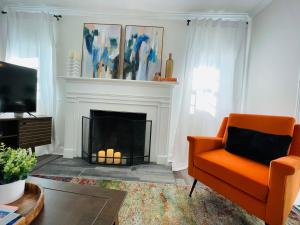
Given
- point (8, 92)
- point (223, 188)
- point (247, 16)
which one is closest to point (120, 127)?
point (8, 92)

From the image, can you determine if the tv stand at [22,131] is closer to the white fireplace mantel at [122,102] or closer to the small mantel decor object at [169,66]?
the white fireplace mantel at [122,102]

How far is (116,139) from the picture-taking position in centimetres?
289

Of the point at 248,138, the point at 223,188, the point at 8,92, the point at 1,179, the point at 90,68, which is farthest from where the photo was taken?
the point at 90,68

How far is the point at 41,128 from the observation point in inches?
103

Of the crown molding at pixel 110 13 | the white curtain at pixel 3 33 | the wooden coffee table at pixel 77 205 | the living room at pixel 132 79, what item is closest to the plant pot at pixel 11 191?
the wooden coffee table at pixel 77 205

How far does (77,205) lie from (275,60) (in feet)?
8.52

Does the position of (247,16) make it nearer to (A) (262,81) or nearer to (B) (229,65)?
(B) (229,65)

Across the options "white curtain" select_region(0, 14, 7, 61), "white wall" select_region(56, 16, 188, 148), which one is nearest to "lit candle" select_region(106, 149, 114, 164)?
"white wall" select_region(56, 16, 188, 148)

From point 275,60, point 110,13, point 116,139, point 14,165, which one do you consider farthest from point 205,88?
point 14,165

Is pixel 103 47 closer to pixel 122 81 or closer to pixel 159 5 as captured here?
pixel 122 81

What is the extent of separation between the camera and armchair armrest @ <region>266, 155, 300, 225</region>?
1.17 meters

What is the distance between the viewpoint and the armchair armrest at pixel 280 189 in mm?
1175

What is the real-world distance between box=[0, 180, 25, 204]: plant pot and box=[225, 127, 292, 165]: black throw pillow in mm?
1771

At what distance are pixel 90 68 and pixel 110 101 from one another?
0.65 meters
